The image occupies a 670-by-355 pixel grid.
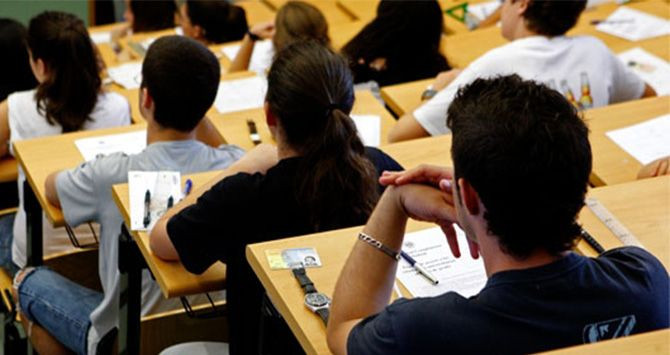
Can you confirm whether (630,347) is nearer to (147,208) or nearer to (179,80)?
(147,208)

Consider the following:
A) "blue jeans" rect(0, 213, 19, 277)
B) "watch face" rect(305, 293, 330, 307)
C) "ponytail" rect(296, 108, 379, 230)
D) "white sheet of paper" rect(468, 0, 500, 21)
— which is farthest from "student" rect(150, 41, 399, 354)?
"white sheet of paper" rect(468, 0, 500, 21)

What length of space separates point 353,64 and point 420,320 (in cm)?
283

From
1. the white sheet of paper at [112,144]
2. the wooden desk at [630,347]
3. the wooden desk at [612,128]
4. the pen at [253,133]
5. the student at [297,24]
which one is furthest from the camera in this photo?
the student at [297,24]

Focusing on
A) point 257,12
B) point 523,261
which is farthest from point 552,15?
point 257,12

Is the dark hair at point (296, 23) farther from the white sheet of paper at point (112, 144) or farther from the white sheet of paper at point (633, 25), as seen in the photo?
the white sheet of paper at point (633, 25)

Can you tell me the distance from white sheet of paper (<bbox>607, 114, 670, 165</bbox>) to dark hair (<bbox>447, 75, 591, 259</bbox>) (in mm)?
1476

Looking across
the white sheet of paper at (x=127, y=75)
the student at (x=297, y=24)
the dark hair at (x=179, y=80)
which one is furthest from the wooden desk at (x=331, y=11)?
the dark hair at (x=179, y=80)

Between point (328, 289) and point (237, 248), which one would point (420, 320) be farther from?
point (237, 248)

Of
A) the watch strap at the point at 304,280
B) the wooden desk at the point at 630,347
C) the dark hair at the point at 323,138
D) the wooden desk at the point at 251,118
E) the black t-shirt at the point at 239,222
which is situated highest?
the wooden desk at the point at 630,347

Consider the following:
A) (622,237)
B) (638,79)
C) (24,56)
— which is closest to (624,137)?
(638,79)

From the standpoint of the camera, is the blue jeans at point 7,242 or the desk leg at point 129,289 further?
the blue jeans at point 7,242

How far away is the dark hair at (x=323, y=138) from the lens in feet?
8.06

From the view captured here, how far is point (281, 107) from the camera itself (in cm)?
250

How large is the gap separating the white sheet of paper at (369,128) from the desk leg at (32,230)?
1020 mm
